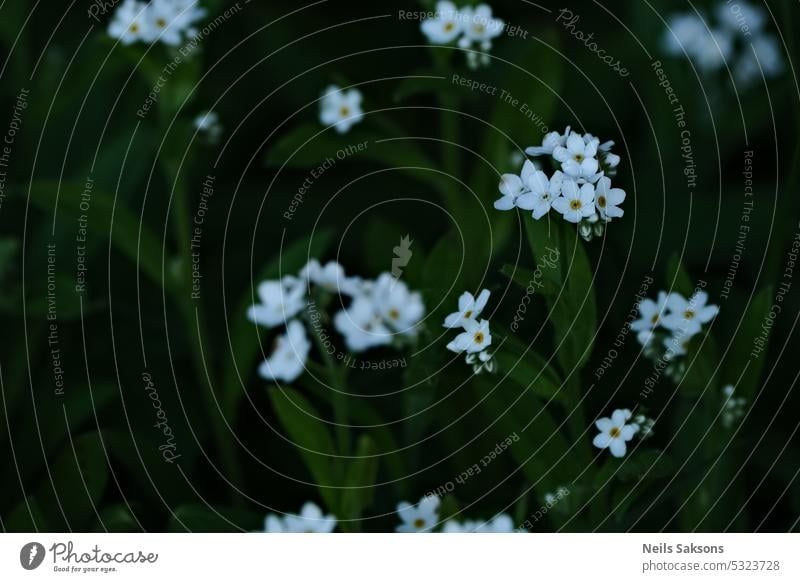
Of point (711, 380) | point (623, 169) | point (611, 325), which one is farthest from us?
point (623, 169)

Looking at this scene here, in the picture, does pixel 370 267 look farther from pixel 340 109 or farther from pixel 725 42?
pixel 725 42

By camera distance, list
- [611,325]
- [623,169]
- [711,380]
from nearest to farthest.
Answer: [711,380] → [611,325] → [623,169]

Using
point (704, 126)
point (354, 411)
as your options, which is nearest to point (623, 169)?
point (704, 126)

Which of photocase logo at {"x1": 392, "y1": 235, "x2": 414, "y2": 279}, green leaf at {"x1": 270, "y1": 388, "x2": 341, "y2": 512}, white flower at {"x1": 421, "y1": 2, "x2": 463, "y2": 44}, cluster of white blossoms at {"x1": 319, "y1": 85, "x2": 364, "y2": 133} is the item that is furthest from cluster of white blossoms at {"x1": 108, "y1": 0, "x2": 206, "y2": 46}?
green leaf at {"x1": 270, "y1": 388, "x2": 341, "y2": 512}

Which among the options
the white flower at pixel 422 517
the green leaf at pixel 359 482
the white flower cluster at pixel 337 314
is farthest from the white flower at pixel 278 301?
the white flower at pixel 422 517

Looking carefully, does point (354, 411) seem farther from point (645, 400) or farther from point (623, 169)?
point (623, 169)

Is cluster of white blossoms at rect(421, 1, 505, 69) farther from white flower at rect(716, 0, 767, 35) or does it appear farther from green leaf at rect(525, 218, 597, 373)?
white flower at rect(716, 0, 767, 35)
